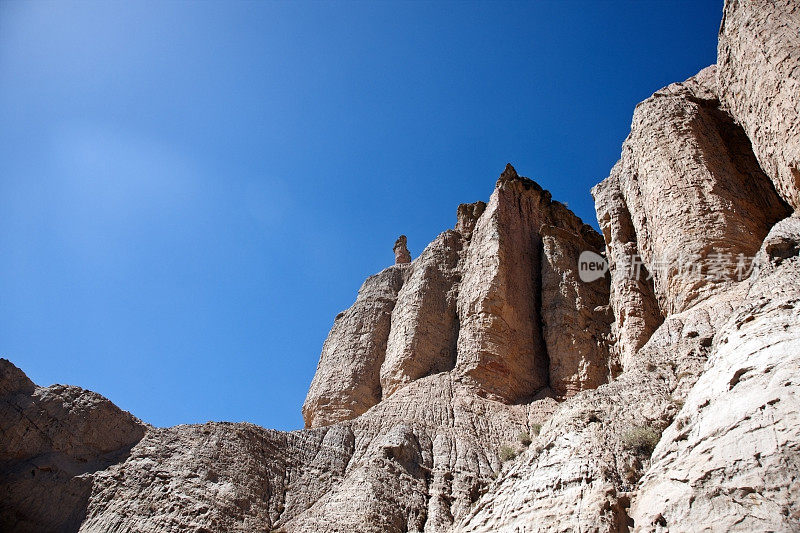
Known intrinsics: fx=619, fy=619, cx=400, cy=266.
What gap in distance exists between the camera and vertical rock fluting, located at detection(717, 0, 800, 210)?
45.8 ft

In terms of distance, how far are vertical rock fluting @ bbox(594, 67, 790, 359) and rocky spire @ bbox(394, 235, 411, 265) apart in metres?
14.4

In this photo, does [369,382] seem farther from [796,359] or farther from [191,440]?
[796,359]

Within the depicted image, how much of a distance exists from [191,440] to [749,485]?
1307cm

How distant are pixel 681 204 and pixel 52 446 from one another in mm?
17078

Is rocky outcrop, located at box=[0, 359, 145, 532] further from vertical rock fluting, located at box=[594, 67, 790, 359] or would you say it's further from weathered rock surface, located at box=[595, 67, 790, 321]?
weathered rock surface, located at box=[595, 67, 790, 321]

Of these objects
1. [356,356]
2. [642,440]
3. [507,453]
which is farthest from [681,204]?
[356,356]

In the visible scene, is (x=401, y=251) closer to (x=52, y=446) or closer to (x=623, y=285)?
(x=623, y=285)

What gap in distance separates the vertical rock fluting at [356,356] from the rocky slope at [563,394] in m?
0.13

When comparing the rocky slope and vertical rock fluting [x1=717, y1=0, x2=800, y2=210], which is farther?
vertical rock fluting [x1=717, y1=0, x2=800, y2=210]

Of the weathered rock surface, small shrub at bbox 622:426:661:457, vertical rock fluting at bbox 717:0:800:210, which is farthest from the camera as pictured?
the weathered rock surface

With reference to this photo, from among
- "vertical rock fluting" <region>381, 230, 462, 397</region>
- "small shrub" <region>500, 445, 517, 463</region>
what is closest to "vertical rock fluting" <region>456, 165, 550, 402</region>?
"vertical rock fluting" <region>381, 230, 462, 397</region>

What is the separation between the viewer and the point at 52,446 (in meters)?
14.5

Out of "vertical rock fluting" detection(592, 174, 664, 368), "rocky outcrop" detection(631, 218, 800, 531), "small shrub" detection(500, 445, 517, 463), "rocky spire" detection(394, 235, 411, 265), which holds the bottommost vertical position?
"rocky outcrop" detection(631, 218, 800, 531)

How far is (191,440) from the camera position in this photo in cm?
1599
